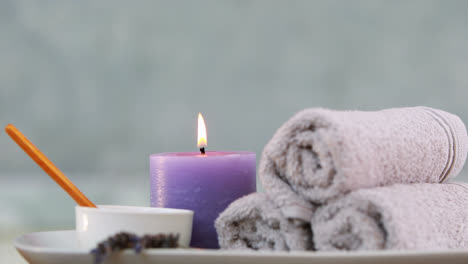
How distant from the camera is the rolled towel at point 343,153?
16.5 inches

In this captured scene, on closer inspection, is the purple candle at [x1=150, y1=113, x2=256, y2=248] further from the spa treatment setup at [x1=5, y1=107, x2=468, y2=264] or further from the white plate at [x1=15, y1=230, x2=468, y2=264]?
the white plate at [x1=15, y1=230, x2=468, y2=264]

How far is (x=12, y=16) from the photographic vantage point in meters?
1.25

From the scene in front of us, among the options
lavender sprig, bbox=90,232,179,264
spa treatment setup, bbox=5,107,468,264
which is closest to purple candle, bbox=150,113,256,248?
spa treatment setup, bbox=5,107,468,264

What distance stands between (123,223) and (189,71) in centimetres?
82

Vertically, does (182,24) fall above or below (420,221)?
above

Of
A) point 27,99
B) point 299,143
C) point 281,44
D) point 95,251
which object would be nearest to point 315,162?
point 299,143

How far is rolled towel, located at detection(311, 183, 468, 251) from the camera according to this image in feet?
1.33

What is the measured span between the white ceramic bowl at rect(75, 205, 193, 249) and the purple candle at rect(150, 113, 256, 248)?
1.9 inches

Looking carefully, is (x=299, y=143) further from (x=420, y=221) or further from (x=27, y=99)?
(x=27, y=99)

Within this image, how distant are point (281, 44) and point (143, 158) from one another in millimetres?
414

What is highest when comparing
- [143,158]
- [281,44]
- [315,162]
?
[281,44]

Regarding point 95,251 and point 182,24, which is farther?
point 182,24

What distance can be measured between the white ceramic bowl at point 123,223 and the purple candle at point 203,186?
48 mm

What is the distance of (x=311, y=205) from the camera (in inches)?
17.7
